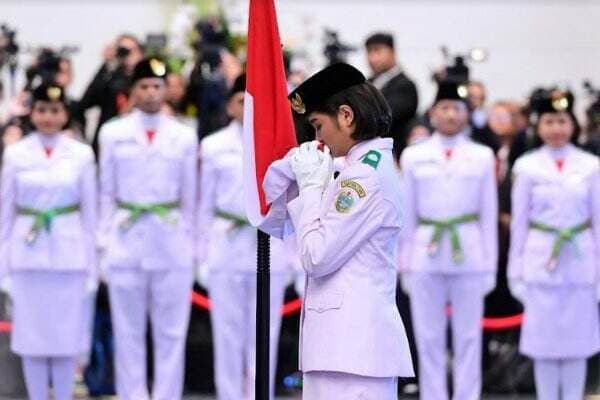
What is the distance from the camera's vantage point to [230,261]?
995 cm

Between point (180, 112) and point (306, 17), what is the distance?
2.40 m

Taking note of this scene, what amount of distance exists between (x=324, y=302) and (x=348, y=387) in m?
0.30

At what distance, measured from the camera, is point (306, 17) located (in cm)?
1402

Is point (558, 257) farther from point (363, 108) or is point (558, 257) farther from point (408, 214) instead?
point (363, 108)

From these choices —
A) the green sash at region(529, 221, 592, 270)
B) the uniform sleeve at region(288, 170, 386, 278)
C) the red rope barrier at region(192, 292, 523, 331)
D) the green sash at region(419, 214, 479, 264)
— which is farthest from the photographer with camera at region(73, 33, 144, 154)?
the uniform sleeve at region(288, 170, 386, 278)

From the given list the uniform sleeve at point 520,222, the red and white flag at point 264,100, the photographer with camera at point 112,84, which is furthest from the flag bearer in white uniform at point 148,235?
the red and white flag at point 264,100

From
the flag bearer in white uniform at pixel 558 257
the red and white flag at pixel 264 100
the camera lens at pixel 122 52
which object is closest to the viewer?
the red and white flag at pixel 264 100

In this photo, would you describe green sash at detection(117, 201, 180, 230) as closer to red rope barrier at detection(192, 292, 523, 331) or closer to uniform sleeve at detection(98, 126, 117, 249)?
uniform sleeve at detection(98, 126, 117, 249)

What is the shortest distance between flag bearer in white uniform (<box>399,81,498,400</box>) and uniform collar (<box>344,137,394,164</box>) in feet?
12.3

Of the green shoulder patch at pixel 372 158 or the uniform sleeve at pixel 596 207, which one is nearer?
the green shoulder patch at pixel 372 158

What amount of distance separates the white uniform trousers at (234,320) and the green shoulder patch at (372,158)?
367cm

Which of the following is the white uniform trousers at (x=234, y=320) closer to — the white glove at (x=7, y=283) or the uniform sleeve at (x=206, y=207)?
the uniform sleeve at (x=206, y=207)

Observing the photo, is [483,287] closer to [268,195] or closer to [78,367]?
[78,367]

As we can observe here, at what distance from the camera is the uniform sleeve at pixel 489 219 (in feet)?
33.3
